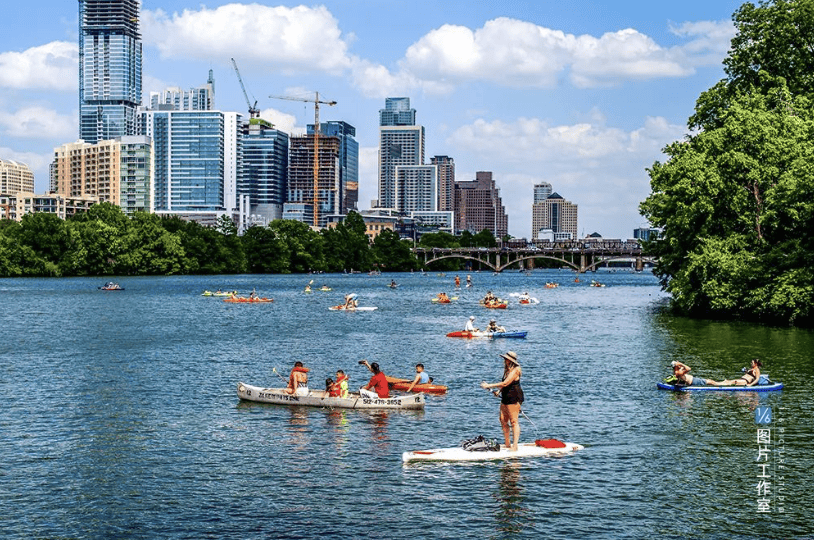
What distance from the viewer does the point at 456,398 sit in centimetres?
4684

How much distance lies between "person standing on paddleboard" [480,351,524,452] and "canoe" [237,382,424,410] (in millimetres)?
9926

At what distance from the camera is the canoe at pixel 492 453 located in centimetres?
3266

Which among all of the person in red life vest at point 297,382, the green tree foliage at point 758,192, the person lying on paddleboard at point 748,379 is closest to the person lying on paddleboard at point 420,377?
the person in red life vest at point 297,382

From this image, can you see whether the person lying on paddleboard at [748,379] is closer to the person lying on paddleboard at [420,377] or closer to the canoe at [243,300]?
the person lying on paddleboard at [420,377]

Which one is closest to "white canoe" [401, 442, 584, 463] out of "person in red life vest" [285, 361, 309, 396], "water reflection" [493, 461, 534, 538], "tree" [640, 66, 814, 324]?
"water reflection" [493, 461, 534, 538]

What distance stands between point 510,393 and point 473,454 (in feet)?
8.41

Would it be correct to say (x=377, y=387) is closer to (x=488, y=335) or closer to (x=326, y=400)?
(x=326, y=400)

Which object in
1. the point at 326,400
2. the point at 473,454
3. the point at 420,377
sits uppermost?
the point at 420,377

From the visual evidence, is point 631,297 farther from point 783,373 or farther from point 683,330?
point 783,373

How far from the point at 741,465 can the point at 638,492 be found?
17.6 ft

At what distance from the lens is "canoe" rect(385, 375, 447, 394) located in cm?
4761

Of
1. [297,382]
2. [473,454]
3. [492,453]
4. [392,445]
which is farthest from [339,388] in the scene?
[492,453]

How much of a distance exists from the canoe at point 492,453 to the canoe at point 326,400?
29.9ft

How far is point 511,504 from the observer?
92.3 ft
